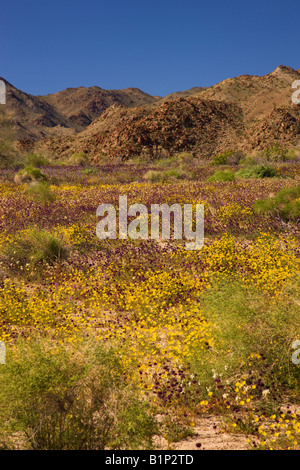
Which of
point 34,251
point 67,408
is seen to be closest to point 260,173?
point 34,251

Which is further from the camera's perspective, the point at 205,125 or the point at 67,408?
the point at 205,125

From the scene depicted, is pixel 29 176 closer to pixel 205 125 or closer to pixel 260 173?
pixel 260 173

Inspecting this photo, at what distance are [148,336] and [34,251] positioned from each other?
13.3ft

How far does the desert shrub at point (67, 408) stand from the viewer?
2.45 meters

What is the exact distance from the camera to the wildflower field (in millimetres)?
2582

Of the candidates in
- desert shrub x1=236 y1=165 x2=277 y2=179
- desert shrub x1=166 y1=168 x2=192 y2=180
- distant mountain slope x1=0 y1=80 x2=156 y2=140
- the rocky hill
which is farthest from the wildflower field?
distant mountain slope x1=0 y1=80 x2=156 y2=140

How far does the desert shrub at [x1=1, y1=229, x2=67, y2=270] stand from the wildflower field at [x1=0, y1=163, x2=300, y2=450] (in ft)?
0.09

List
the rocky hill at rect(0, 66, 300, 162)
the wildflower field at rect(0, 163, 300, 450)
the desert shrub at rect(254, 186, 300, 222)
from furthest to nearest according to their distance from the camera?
the rocky hill at rect(0, 66, 300, 162) < the desert shrub at rect(254, 186, 300, 222) < the wildflower field at rect(0, 163, 300, 450)

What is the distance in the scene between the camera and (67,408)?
2.59 meters

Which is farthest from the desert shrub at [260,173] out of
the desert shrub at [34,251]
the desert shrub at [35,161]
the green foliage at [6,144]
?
the green foliage at [6,144]

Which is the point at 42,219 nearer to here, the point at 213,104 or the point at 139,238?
the point at 139,238

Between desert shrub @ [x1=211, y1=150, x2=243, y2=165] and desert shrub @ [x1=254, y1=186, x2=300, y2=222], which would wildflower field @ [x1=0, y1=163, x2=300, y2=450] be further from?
desert shrub @ [x1=211, y1=150, x2=243, y2=165]

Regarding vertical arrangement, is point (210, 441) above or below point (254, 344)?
below
